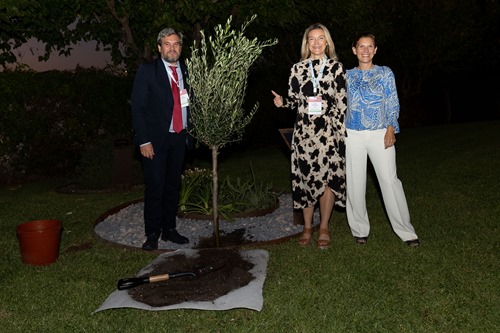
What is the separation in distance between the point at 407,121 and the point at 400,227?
1801 cm

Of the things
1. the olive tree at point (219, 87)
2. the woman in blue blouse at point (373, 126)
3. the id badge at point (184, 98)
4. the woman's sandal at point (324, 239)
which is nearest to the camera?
the olive tree at point (219, 87)

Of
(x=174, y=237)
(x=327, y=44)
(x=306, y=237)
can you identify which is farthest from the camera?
(x=174, y=237)

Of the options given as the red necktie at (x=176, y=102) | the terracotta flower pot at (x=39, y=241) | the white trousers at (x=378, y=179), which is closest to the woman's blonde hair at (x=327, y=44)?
the white trousers at (x=378, y=179)

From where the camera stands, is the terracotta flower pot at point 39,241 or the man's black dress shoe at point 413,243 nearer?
the terracotta flower pot at point 39,241

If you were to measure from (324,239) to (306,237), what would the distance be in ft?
0.69

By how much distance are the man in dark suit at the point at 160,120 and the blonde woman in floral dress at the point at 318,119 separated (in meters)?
1.04

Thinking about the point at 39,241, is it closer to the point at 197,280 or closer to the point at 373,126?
the point at 197,280

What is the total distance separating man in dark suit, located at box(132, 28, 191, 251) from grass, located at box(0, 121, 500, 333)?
0.65 metres

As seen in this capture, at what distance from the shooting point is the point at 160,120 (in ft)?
18.3

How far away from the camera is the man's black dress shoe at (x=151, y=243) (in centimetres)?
582

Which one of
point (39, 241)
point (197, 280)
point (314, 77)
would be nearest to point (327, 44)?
point (314, 77)

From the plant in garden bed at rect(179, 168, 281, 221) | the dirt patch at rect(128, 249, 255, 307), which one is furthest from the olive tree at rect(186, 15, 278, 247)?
the plant in garden bed at rect(179, 168, 281, 221)

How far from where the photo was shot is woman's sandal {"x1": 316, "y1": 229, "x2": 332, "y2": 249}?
226 inches

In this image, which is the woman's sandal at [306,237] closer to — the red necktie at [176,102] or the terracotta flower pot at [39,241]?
the red necktie at [176,102]
